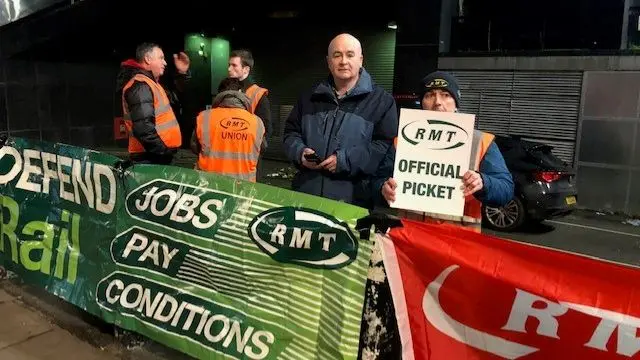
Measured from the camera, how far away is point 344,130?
363 centimetres

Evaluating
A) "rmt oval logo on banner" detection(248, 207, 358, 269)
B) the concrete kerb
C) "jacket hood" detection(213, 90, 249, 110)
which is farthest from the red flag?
"jacket hood" detection(213, 90, 249, 110)

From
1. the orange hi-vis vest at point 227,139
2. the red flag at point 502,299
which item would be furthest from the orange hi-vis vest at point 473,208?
the orange hi-vis vest at point 227,139

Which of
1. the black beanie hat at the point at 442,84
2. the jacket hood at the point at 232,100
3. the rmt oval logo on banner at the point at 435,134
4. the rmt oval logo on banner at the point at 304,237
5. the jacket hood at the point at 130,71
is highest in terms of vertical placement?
the jacket hood at the point at 130,71

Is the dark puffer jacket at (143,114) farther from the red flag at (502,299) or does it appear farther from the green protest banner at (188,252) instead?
the red flag at (502,299)

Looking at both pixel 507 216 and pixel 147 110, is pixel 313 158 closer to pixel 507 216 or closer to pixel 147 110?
pixel 147 110

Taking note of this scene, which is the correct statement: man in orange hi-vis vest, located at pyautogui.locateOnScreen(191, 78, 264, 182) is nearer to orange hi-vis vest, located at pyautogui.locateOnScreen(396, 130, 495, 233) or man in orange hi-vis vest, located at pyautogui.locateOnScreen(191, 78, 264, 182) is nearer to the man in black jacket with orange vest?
the man in black jacket with orange vest

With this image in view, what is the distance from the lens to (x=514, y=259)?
2.38 meters

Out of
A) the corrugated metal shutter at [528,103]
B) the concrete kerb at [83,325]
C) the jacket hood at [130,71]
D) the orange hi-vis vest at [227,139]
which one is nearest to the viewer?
the concrete kerb at [83,325]

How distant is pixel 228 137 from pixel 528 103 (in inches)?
357

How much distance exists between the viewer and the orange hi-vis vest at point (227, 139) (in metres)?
4.57

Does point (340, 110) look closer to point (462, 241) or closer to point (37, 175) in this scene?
point (462, 241)

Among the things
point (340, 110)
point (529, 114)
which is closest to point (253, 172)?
point (340, 110)

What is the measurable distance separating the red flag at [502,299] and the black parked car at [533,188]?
6519mm

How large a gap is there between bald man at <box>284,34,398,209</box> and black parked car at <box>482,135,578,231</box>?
5.60m
